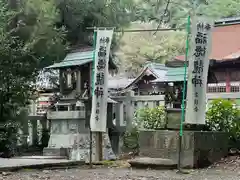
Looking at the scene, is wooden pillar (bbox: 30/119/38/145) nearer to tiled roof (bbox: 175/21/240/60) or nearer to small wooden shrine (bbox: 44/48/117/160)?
small wooden shrine (bbox: 44/48/117/160)

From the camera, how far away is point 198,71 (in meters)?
6.72

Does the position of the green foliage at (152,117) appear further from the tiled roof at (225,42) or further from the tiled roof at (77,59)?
the tiled roof at (225,42)

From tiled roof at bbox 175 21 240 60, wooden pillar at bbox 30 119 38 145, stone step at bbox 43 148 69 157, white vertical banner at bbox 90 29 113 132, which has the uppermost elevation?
tiled roof at bbox 175 21 240 60

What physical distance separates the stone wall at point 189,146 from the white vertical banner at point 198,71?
79 centimetres

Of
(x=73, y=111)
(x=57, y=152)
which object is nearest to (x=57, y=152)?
(x=57, y=152)

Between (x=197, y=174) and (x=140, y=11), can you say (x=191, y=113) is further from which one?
(x=140, y=11)

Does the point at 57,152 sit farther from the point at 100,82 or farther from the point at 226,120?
the point at 226,120

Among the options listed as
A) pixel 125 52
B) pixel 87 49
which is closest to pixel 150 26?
pixel 125 52

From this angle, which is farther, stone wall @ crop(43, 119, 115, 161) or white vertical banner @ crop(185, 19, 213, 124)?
stone wall @ crop(43, 119, 115, 161)

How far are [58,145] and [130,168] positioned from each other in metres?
4.10

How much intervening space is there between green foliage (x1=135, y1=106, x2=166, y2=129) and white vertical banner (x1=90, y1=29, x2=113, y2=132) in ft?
7.11

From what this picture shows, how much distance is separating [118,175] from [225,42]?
1142 cm

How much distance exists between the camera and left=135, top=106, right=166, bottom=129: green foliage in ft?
30.8

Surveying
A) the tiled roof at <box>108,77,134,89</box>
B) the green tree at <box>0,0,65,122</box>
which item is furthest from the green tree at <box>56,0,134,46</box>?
the tiled roof at <box>108,77,134,89</box>
